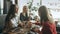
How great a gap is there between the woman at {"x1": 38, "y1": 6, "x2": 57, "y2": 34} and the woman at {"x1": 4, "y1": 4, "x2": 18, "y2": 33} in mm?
307

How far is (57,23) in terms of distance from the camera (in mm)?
1639

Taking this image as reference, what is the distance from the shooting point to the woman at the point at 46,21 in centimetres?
159

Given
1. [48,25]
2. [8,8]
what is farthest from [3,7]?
[48,25]

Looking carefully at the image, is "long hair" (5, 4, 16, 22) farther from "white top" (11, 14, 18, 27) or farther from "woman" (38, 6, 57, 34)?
"woman" (38, 6, 57, 34)

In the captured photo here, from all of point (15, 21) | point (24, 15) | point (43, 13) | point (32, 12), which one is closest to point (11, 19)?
point (15, 21)

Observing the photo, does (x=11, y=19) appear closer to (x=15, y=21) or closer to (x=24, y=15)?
(x=15, y=21)

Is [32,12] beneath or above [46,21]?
above

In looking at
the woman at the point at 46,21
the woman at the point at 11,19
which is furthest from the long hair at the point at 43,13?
the woman at the point at 11,19

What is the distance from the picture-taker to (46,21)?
1612 mm

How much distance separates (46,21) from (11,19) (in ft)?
1.46

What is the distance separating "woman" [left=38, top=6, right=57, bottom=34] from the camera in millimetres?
1590

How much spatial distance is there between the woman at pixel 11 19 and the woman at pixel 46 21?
0.31 meters

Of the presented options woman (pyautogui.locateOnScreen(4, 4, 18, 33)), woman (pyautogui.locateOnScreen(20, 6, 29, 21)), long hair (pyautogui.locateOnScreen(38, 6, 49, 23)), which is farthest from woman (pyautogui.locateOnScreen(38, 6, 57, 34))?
woman (pyautogui.locateOnScreen(4, 4, 18, 33))

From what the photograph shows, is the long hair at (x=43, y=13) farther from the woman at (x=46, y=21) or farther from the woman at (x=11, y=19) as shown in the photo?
the woman at (x=11, y=19)
